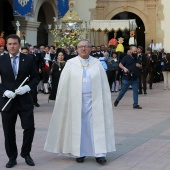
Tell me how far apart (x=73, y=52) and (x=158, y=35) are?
12106mm

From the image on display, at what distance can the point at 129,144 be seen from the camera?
882cm

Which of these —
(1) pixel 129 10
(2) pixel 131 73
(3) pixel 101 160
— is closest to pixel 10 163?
(3) pixel 101 160

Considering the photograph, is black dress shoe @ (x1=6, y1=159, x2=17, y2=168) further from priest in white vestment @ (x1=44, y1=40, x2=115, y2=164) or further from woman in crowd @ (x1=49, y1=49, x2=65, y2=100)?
woman in crowd @ (x1=49, y1=49, x2=65, y2=100)

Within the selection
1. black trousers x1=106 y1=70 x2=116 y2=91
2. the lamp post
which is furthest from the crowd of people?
the lamp post

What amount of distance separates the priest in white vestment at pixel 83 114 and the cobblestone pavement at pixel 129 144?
239 millimetres

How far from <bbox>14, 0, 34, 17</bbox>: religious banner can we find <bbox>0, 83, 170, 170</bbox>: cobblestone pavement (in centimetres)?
931

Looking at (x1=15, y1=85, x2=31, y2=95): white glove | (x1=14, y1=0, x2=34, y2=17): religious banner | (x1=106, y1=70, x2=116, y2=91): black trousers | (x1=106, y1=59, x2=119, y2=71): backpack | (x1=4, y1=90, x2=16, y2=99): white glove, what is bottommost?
(x1=106, y1=70, x2=116, y2=91): black trousers

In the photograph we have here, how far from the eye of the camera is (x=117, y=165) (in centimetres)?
726

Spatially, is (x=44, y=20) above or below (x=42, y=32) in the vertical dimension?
above

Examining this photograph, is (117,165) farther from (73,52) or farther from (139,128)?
(73,52)

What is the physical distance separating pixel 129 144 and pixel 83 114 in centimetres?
170

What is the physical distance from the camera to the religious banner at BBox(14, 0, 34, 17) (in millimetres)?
22625

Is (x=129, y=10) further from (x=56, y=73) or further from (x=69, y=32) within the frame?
(x=56, y=73)

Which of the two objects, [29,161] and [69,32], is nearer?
[29,161]
